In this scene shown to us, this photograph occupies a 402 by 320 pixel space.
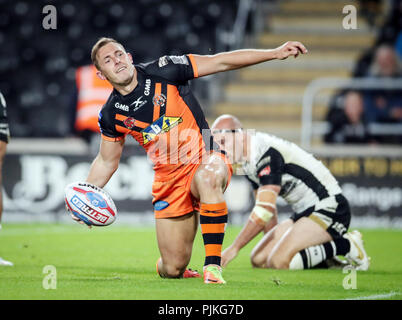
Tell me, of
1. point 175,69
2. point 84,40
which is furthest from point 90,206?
point 84,40

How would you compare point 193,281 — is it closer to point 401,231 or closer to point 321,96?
point 401,231

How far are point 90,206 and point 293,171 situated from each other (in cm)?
210

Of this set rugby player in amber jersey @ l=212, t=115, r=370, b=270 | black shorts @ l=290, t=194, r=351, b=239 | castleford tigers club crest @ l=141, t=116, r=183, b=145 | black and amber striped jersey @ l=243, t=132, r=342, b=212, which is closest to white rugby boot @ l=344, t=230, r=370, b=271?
rugby player in amber jersey @ l=212, t=115, r=370, b=270

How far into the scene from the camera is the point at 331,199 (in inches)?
274

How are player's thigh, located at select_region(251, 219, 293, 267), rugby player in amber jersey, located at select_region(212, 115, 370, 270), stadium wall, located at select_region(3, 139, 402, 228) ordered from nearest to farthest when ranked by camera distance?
rugby player in amber jersey, located at select_region(212, 115, 370, 270)
player's thigh, located at select_region(251, 219, 293, 267)
stadium wall, located at select_region(3, 139, 402, 228)

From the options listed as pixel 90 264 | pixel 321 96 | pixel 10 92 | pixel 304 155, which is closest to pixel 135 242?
pixel 90 264

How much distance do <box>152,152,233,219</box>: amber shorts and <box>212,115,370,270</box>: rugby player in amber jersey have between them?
0.89 m

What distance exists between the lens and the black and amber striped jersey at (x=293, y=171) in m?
6.89

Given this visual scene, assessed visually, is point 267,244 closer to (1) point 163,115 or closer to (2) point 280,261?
(2) point 280,261

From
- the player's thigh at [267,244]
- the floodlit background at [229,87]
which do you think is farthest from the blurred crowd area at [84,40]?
the player's thigh at [267,244]

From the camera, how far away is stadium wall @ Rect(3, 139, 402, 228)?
11445mm

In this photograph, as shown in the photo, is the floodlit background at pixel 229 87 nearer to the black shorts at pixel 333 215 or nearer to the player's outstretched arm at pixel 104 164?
the black shorts at pixel 333 215

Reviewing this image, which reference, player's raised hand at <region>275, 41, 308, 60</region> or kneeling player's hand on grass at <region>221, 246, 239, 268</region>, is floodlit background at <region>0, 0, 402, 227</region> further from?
player's raised hand at <region>275, 41, 308, 60</region>

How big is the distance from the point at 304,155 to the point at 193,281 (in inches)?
76.5
